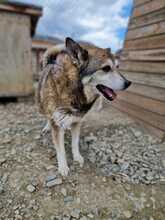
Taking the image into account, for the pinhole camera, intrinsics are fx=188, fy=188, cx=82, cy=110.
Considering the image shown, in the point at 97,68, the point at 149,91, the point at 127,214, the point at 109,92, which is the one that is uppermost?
the point at 97,68

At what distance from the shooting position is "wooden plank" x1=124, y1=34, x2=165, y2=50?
251 cm

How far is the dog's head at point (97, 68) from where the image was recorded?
1.54 metres

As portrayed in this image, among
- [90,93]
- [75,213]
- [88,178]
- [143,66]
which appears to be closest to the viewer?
[75,213]

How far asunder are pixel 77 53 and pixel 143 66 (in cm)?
165

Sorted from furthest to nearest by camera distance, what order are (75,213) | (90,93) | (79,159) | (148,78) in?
(148,78) < (79,159) < (90,93) < (75,213)

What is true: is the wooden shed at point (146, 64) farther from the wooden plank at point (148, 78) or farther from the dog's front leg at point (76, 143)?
the dog's front leg at point (76, 143)

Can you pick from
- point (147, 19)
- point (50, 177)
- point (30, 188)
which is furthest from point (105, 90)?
point (147, 19)

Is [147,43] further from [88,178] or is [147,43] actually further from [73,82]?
[88,178]

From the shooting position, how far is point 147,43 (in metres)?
2.79

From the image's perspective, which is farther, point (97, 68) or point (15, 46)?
point (15, 46)

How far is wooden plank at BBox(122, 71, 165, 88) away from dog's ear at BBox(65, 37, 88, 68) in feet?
4.40

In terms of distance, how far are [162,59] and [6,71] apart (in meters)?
2.90

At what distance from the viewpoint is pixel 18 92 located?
13.1ft

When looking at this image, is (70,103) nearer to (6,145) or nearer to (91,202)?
(91,202)
